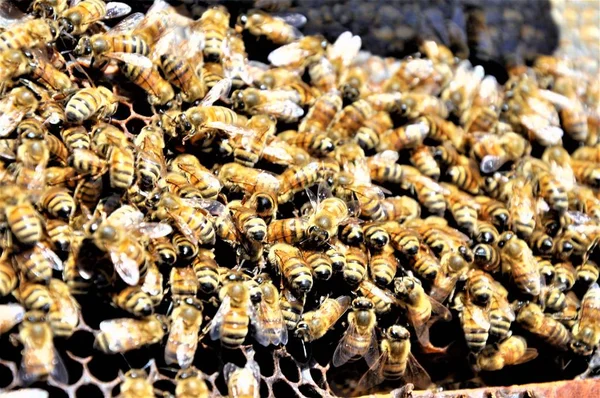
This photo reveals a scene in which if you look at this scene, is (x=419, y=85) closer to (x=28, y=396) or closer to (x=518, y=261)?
(x=518, y=261)

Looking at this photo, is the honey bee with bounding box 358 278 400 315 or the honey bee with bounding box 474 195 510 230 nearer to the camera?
the honey bee with bounding box 358 278 400 315

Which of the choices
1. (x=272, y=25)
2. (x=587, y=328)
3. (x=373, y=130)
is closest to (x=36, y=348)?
(x=373, y=130)

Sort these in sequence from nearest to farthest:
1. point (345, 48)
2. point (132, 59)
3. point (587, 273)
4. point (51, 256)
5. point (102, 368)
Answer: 1. point (51, 256)
2. point (102, 368)
3. point (132, 59)
4. point (587, 273)
5. point (345, 48)

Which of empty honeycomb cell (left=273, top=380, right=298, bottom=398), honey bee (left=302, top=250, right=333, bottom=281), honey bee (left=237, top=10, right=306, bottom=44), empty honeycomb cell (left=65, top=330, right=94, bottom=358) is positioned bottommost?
empty honeycomb cell (left=273, top=380, right=298, bottom=398)

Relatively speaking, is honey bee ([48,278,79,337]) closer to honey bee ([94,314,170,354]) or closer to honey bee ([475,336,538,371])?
honey bee ([94,314,170,354])

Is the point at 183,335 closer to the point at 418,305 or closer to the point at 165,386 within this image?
the point at 165,386

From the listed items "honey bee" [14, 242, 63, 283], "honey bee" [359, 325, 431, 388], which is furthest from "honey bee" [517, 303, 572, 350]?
"honey bee" [14, 242, 63, 283]
